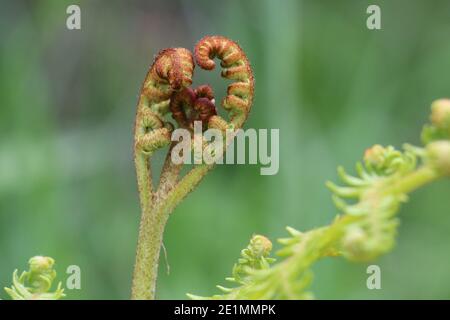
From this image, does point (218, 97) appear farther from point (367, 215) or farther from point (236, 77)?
point (367, 215)

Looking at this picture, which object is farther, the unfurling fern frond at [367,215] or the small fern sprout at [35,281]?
the small fern sprout at [35,281]

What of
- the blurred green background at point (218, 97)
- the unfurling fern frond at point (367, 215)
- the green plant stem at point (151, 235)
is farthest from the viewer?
the blurred green background at point (218, 97)

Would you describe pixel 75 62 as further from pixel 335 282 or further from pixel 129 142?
pixel 335 282

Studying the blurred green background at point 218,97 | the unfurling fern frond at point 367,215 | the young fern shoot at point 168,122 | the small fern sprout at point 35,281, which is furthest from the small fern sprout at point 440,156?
the blurred green background at point 218,97

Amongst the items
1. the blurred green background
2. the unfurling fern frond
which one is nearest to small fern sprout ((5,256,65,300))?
the unfurling fern frond

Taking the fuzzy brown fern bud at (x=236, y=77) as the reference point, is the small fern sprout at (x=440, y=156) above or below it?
below

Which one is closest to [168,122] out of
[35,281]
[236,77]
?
[236,77]

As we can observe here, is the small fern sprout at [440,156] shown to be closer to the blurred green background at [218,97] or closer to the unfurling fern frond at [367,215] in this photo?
the unfurling fern frond at [367,215]
